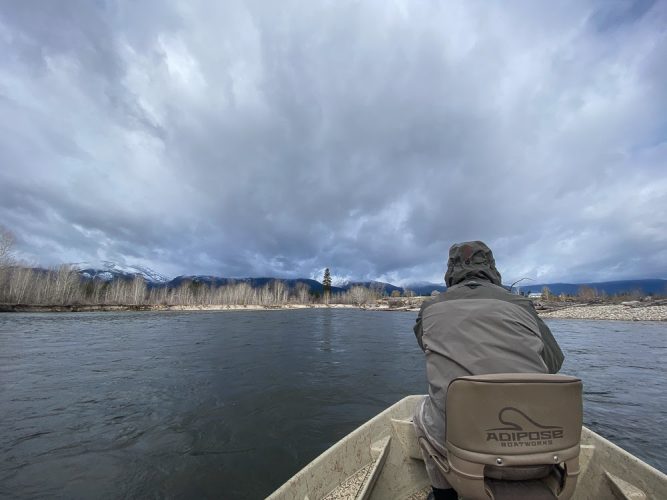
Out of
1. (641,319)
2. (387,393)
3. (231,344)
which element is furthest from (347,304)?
(387,393)

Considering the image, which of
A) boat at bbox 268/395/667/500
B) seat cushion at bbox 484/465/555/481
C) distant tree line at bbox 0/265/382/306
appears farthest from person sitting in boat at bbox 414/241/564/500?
distant tree line at bbox 0/265/382/306

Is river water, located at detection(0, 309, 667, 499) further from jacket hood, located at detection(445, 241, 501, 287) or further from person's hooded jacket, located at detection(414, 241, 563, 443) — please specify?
jacket hood, located at detection(445, 241, 501, 287)

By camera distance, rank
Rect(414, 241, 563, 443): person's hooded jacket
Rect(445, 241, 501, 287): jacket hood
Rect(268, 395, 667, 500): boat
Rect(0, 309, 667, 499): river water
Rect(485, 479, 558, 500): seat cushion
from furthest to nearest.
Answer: Rect(0, 309, 667, 499): river water < Rect(268, 395, 667, 500): boat < Rect(445, 241, 501, 287): jacket hood < Rect(414, 241, 563, 443): person's hooded jacket < Rect(485, 479, 558, 500): seat cushion

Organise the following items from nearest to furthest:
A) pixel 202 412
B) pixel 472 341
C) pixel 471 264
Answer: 1. pixel 472 341
2. pixel 471 264
3. pixel 202 412

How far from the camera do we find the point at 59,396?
1113cm

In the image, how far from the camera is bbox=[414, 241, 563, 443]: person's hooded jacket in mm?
2848

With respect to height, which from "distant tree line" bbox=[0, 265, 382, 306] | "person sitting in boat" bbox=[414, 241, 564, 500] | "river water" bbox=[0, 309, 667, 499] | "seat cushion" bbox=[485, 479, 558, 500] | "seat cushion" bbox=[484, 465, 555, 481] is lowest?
"river water" bbox=[0, 309, 667, 499]

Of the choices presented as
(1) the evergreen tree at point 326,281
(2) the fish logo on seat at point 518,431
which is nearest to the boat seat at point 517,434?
(2) the fish logo on seat at point 518,431

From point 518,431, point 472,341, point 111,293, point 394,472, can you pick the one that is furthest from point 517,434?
point 111,293

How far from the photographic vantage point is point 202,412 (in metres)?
9.88

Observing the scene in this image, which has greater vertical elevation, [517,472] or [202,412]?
[517,472]

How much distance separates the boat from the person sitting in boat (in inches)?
69.3

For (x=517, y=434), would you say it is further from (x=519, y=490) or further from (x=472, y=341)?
(x=472, y=341)

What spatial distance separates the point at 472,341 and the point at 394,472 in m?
3.87
